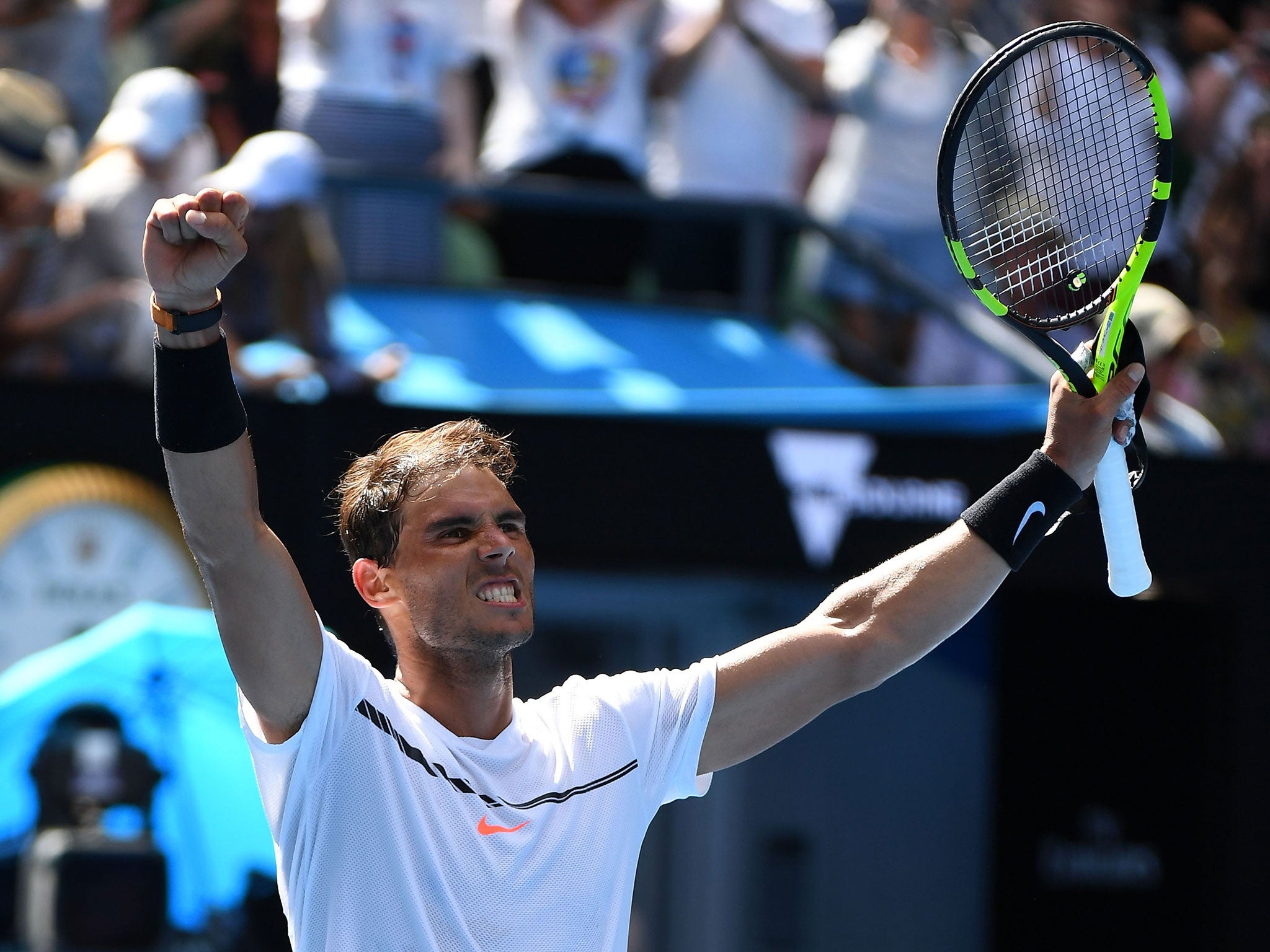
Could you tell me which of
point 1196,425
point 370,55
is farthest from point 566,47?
point 1196,425

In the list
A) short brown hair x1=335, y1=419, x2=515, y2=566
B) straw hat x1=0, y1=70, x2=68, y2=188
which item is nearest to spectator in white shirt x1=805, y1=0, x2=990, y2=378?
straw hat x1=0, y1=70, x2=68, y2=188

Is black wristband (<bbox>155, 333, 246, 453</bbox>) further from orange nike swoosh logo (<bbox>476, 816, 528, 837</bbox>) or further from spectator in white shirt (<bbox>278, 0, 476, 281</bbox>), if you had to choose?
spectator in white shirt (<bbox>278, 0, 476, 281</bbox>)

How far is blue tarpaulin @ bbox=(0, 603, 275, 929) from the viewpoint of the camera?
4.92 meters

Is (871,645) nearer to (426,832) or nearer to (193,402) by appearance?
(426,832)

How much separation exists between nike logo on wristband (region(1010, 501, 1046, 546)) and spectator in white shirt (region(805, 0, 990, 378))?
396 cm

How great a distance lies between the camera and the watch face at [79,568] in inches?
196

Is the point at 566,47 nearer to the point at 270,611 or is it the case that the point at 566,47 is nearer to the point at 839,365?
the point at 839,365

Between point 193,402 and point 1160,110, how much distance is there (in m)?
1.60

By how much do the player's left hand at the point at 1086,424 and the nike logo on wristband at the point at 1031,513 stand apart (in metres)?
0.06

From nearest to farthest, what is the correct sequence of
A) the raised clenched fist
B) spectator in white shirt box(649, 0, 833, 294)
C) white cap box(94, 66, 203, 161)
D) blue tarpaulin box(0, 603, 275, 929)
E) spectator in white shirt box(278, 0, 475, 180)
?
the raised clenched fist < blue tarpaulin box(0, 603, 275, 929) < white cap box(94, 66, 203, 161) < spectator in white shirt box(278, 0, 475, 180) < spectator in white shirt box(649, 0, 833, 294)

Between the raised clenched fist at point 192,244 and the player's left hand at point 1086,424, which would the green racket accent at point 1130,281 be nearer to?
the player's left hand at point 1086,424

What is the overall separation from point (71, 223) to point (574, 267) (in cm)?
198

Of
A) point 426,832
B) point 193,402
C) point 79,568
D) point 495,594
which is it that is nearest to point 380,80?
point 79,568

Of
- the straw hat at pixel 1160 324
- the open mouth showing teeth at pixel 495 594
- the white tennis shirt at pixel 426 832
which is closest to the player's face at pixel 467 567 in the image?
the open mouth showing teeth at pixel 495 594
